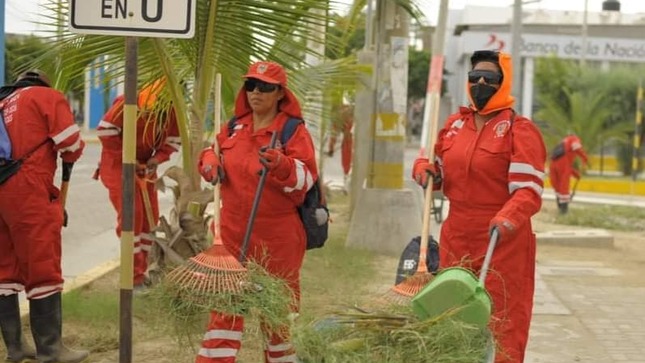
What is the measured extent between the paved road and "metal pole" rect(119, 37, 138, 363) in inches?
123

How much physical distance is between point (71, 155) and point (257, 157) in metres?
1.26

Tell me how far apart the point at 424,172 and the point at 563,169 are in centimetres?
1319

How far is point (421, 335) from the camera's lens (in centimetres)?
406

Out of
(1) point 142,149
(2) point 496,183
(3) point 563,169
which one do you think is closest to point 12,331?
(1) point 142,149

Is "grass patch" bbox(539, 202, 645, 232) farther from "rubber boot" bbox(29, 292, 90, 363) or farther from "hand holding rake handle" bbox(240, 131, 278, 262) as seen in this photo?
"hand holding rake handle" bbox(240, 131, 278, 262)

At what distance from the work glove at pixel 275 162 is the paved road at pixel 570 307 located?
269 cm

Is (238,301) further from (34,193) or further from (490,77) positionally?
(490,77)

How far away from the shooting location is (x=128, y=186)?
198 inches

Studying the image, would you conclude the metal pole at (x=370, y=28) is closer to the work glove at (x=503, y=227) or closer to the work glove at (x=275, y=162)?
the work glove at (x=275, y=162)

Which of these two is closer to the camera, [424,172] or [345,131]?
[424,172]

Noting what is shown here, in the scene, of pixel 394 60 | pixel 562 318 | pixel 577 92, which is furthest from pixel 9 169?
pixel 577 92

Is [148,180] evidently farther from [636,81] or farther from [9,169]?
[636,81]

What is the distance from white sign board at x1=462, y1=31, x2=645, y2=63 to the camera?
4819 centimetres

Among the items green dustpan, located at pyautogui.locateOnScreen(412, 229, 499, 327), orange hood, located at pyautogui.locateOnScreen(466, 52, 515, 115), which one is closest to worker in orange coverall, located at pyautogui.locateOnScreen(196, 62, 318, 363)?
orange hood, located at pyautogui.locateOnScreen(466, 52, 515, 115)
